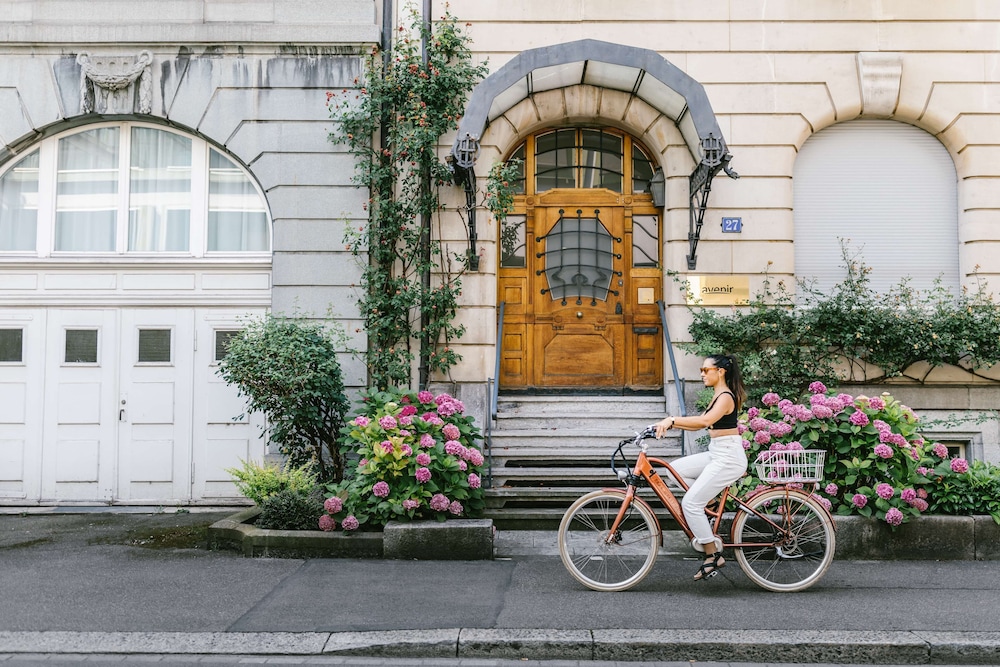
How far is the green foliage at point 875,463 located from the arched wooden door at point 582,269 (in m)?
2.66

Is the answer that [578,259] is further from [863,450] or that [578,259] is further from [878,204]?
[863,450]

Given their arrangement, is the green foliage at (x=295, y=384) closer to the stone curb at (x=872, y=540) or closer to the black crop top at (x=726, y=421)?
the stone curb at (x=872, y=540)

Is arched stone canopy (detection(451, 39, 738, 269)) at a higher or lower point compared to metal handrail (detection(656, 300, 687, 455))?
higher

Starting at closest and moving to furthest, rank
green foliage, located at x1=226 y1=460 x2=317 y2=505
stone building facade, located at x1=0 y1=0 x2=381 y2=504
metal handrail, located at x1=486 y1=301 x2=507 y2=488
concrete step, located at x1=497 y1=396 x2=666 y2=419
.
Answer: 1. green foliage, located at x1=226 y1=460 x2=317 y2=505
2. metal handrail, located at x1=486 y1=301 x2=507 y2=488
3. concrete step, located at x1=497 y1=396 x2=666 y2=419
4. stone building facade, located at x1=0 y1=0 x2=381 y2=504

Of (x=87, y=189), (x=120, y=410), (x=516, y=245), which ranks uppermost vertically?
(x=87, y=189)

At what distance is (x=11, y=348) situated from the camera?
33.3ft

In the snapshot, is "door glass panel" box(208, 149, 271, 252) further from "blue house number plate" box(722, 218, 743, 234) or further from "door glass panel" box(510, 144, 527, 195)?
"blue house number plate" box(722, 218, 743, 234)

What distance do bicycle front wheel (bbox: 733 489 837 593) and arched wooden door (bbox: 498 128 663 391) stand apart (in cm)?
390

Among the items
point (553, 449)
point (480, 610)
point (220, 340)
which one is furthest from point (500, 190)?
point (480, 610)

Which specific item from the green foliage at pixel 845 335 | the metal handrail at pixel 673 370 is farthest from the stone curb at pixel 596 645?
the green foliage at pixel 845 335

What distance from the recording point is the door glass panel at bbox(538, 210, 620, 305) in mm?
10406

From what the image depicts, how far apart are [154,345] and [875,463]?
8014 mm

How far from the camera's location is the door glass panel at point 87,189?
1040 cm

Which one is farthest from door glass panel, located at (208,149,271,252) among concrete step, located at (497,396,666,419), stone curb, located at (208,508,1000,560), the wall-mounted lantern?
→ the wall-mounted lantern
